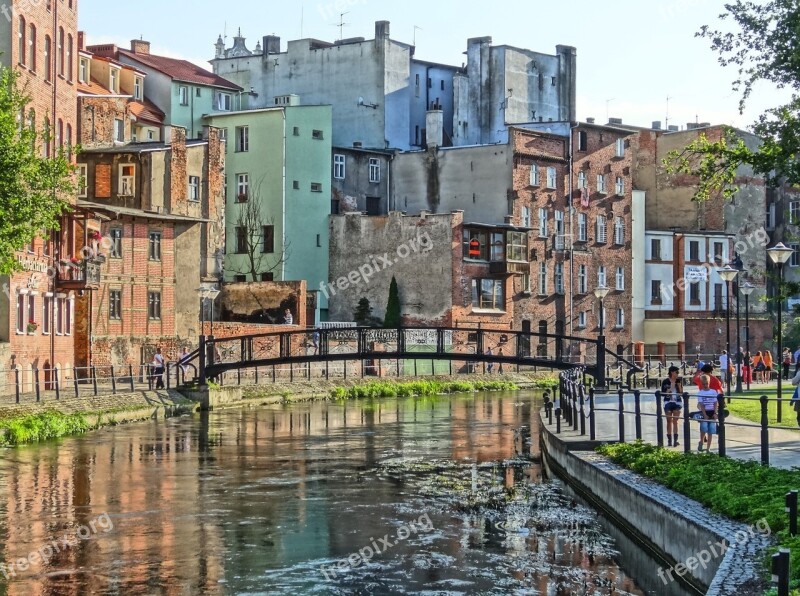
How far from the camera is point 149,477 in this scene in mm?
30109

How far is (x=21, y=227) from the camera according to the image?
1400 inches

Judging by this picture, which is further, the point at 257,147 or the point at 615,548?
the point at 257,147

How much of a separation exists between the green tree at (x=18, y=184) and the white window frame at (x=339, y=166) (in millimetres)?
48878

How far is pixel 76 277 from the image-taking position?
2072 inches

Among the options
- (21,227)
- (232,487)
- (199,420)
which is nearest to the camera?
(232,487)

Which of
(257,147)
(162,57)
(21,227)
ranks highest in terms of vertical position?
(162,57)

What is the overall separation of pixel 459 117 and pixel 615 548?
75.3 m

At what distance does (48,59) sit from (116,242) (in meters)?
11.7

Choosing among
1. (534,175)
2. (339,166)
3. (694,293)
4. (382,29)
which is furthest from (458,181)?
(694,293)

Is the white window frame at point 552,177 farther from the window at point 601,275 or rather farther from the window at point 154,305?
the window at point 154,305

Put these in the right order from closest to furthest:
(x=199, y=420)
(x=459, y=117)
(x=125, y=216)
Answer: (x=199, y=420)
(x=125, y=216)
(x=459, y=117)

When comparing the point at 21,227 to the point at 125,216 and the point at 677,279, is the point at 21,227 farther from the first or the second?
the point at 677,279

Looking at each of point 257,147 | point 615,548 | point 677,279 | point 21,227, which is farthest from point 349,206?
point 615,548

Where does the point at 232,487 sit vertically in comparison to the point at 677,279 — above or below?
below
